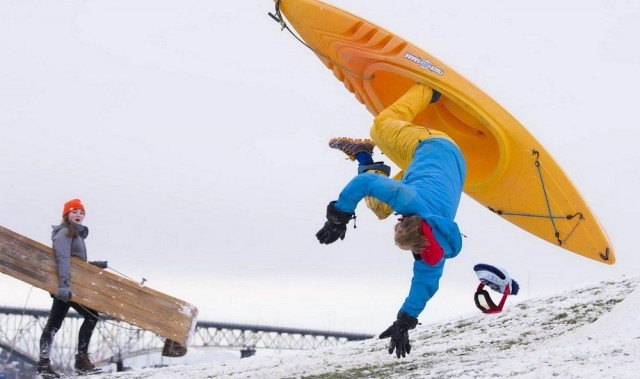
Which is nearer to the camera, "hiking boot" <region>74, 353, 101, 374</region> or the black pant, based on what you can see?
the black pant

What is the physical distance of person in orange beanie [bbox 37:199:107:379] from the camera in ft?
29.9

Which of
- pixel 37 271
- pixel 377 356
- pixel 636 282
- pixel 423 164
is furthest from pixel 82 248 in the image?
pixel 636 282

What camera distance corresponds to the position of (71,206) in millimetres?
9211

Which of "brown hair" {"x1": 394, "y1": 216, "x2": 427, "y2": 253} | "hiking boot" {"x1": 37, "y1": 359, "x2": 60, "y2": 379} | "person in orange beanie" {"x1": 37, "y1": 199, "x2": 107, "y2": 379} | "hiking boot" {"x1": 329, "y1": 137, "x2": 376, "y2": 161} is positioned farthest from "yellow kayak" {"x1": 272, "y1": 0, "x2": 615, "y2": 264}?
"hiking boot" {"x1": 37, "y1": 359, "x2": 60, "y2": 379}

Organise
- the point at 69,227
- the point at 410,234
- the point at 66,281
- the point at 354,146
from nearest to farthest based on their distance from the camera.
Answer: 1. the point at 410,234
2. the point at 354,146
3. the point at 66,281
4. the point at 69,227

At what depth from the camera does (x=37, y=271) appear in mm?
9133

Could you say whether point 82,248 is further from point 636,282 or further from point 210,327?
point 210,327

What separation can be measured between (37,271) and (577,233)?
5.76 meters

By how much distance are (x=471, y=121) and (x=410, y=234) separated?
9.94 ft

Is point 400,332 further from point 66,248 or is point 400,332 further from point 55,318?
point 55,318

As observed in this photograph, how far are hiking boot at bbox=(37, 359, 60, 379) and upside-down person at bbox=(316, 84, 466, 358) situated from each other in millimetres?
4001

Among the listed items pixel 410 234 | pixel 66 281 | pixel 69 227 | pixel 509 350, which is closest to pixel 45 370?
pixel 66 281

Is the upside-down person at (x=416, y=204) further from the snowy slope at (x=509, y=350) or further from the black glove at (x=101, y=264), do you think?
the black glove at (x=101, y=264)

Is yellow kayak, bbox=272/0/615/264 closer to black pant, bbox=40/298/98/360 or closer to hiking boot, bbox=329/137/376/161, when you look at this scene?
hiking boot, bbox=329/137/376/161
